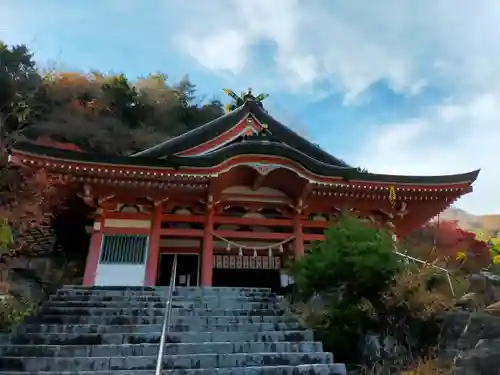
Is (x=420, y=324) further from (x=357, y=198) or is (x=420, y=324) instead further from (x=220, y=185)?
(x=220, y=185)

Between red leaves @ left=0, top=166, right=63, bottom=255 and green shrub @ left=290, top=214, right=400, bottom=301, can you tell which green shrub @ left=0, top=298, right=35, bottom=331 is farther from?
green shrub @ left=290, top=214, right=400, bottom=301

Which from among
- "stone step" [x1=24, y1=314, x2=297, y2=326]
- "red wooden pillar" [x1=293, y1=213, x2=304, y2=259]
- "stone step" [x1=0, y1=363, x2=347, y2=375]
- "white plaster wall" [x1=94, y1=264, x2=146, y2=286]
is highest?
"red wooden pillar" [x1=293, y1=213, x2=304, y2=259]

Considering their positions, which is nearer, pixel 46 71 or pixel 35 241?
pixel 35 241

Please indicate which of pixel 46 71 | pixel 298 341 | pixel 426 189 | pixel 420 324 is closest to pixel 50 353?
A: pixel 298 341

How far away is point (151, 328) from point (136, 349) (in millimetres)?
770

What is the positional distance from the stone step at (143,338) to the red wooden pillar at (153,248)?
3.98 m

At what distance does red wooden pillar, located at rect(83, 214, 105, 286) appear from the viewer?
9258 mm

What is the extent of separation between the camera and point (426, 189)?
10.6 metres

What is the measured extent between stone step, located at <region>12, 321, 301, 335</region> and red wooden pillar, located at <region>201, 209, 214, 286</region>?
3.47 metres

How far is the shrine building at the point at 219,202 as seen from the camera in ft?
31.1

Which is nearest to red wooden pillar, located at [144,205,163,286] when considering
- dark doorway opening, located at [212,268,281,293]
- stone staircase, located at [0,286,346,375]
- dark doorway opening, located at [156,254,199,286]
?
dark doorway opening, located at [156,254,199,286]

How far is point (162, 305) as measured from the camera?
6.98 m

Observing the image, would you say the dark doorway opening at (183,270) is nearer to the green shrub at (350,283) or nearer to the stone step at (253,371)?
the green shrub at (350,283)

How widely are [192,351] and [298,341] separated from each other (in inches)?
62.1
